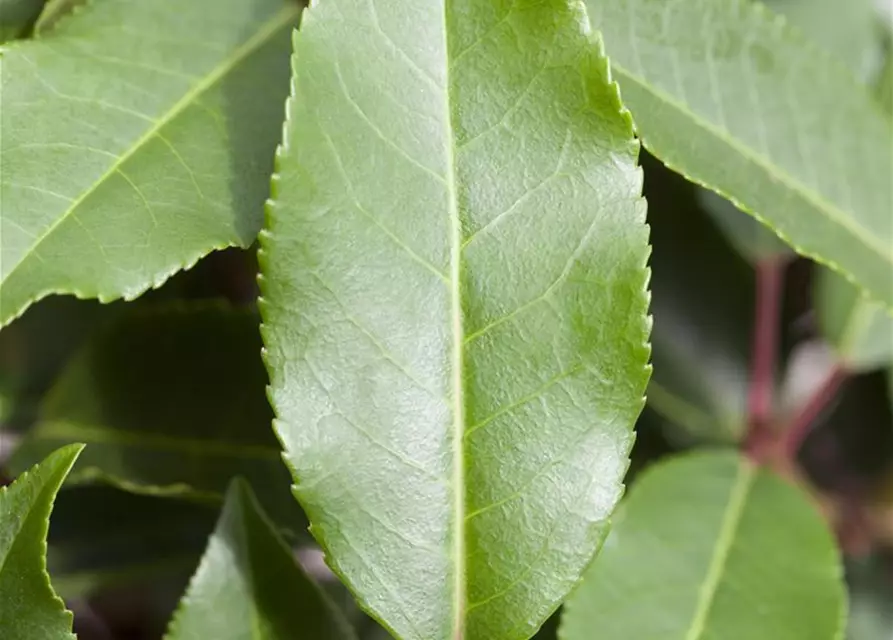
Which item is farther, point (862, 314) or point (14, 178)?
point (862, 314)

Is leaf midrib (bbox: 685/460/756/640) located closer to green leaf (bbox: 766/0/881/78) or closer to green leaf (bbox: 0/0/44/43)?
green leaf (bbox: 766/0/881/78)

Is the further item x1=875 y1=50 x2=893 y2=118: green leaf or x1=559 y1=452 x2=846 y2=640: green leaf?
x1=875 y1=50 x2=893 y2=118: green leaf

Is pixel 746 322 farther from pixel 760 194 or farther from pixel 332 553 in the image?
pixel 332 553

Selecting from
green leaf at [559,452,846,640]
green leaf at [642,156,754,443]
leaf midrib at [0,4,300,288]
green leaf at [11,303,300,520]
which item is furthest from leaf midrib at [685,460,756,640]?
leaf midrib at [0,4,300,288]

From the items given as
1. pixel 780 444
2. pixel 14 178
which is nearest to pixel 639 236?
pixel 14 178

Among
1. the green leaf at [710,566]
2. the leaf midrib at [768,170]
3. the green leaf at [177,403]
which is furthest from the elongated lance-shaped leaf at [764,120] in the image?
the green leaf at [177,403]

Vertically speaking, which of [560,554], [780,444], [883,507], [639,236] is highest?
[639,236]

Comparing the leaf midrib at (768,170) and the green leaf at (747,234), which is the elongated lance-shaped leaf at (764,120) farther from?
the green leaf at (747,234)
